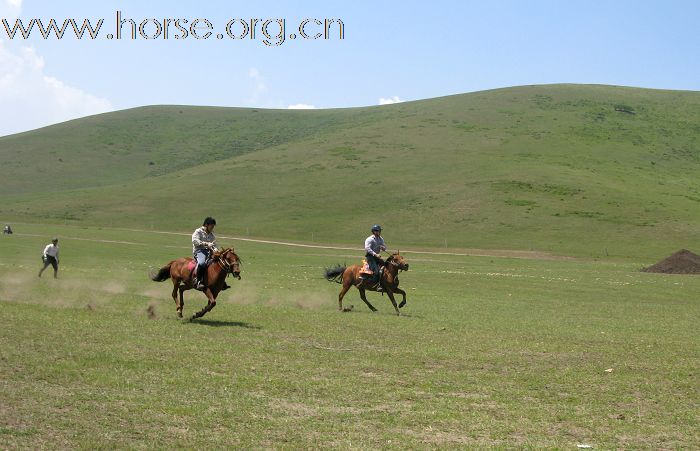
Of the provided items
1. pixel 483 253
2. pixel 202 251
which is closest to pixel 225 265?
pixel 202 251

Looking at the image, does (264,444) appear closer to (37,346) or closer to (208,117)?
(37,346)

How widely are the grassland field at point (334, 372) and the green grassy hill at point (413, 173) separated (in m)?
51.6

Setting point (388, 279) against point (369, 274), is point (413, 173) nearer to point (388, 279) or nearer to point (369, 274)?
point (369, 274)

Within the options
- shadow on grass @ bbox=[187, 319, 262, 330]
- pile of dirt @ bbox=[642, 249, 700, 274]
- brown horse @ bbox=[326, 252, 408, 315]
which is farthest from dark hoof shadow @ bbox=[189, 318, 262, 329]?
pile of dirt @ bbox=[642, 249, 700, 274]

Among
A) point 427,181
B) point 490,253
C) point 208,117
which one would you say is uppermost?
point 208,117

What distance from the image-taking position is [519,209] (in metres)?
91.7

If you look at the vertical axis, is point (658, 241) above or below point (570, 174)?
below

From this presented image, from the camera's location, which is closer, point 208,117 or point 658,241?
point 658,241

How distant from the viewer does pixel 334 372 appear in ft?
46.3

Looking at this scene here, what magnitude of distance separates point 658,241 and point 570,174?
3026 cm

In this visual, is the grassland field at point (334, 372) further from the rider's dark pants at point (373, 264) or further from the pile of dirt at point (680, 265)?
the pile of dirt at point (680, 265)

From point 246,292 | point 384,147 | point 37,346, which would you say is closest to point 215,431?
point 37,346

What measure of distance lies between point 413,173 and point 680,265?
60.1m

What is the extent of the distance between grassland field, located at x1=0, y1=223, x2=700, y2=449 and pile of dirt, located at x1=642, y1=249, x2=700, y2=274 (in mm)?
24058
